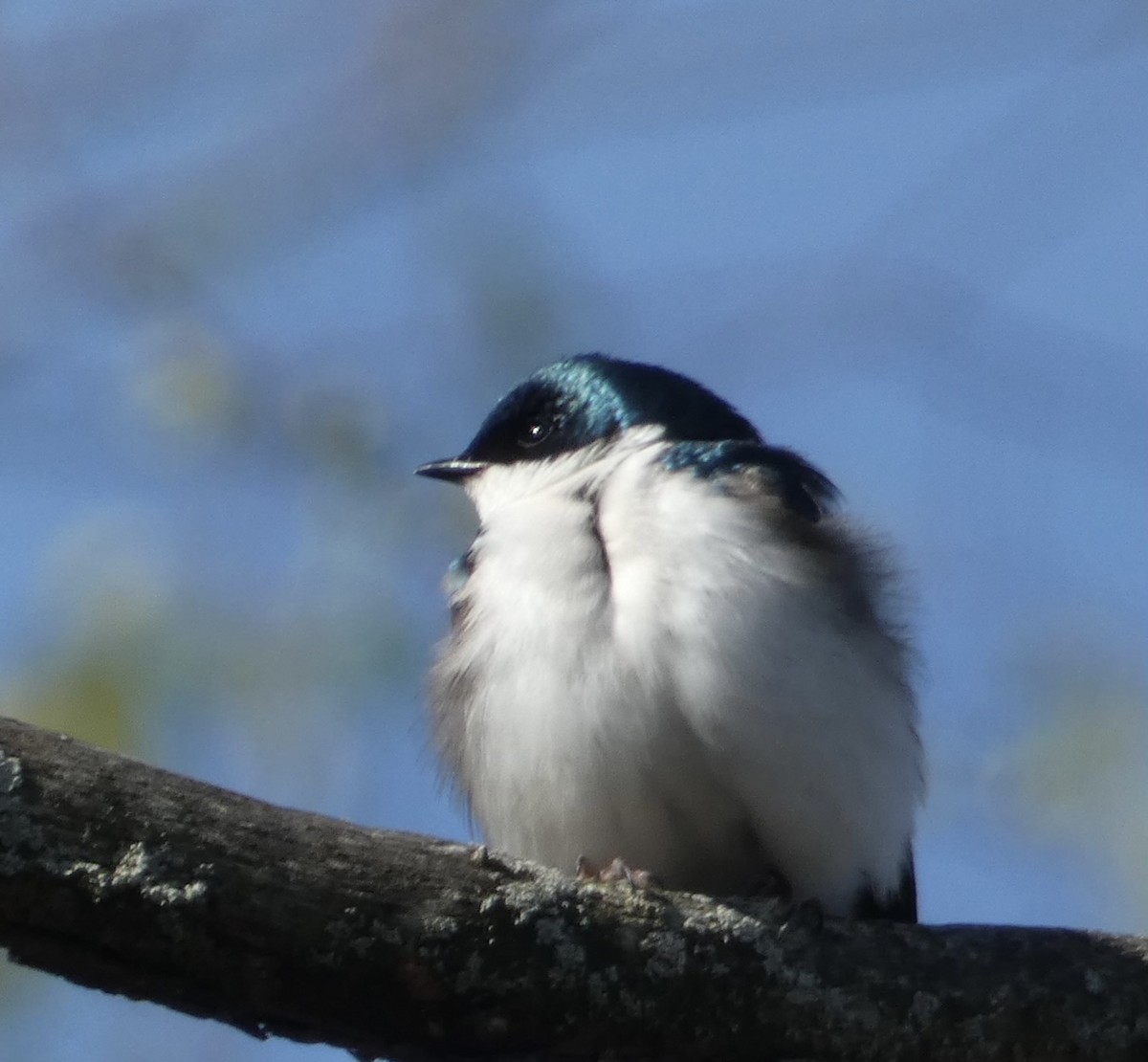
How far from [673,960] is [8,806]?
1003mm

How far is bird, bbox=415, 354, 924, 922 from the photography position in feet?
11.2

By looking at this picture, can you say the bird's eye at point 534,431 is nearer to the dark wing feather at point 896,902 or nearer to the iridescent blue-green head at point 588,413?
the iridescent blue-green head at point 588,413

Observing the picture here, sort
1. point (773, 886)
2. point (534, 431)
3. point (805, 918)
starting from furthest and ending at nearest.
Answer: point (534, 431), point (773, 886), point (805, 918)

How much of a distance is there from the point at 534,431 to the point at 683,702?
110 cm

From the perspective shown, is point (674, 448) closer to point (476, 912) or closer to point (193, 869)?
point (476, 912)

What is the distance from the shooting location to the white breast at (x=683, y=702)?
3.41 m

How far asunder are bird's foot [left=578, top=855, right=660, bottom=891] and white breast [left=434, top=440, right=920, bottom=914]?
123 millimetres

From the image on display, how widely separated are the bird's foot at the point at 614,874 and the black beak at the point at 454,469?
1.14 m

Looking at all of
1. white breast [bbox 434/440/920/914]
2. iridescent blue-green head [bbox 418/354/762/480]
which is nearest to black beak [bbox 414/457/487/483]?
iridescent blue-green head [bbox 418/354/762/480]

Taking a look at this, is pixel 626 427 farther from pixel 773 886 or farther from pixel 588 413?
pixel 773 886

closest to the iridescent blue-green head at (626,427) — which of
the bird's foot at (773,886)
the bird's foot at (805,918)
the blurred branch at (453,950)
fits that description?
the bird's foot at (773,886)

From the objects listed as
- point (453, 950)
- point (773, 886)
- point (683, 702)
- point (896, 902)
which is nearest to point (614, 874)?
point (683, 702)

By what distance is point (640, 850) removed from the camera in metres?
3.59

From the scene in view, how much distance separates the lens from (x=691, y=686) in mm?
3391
